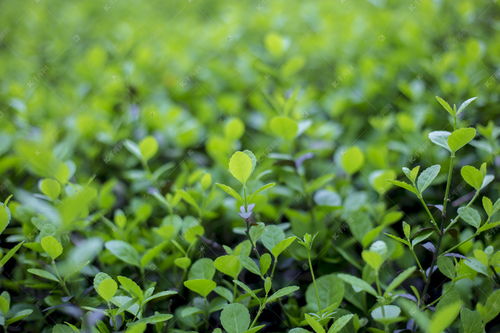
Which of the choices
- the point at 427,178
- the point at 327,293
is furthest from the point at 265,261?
the point at 427,178

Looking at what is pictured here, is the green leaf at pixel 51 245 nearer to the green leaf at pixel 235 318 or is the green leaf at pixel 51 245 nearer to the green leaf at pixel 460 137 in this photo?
the green leaf at pixel 235 318

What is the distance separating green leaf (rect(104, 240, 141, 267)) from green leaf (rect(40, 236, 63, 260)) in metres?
0.12

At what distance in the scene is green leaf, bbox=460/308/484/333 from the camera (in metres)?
0.86

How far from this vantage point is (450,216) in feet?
4.19

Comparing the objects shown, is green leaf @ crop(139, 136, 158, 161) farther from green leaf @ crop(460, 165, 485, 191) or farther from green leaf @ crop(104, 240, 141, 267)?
green leaf @ crop(460, 165, 485, 191)

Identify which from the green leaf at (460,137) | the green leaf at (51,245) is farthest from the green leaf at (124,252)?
the green leaf at (460,137)

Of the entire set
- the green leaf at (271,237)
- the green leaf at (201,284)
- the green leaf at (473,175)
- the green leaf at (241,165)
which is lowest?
the green leaf at (201,284)

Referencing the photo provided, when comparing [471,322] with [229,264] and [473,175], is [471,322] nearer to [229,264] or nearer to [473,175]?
[473,175]

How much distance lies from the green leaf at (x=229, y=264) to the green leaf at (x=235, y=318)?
0.08m

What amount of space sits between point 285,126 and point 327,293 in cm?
49

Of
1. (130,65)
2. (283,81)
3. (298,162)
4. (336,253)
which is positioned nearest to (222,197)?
(298,162)

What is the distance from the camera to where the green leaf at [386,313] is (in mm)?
881

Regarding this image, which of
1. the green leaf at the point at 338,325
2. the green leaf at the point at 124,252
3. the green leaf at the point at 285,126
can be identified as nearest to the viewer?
the green leaf at the point at 338,325

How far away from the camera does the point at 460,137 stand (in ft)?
3.04
